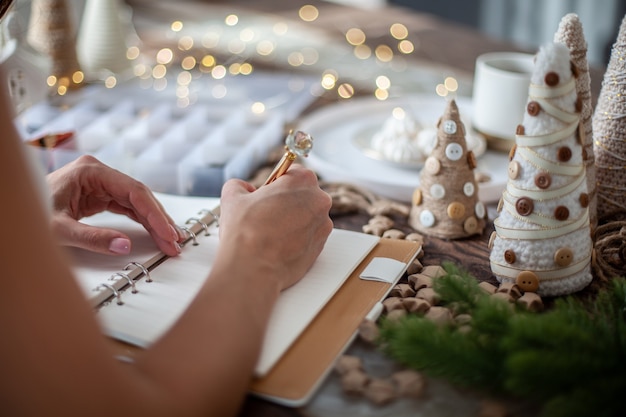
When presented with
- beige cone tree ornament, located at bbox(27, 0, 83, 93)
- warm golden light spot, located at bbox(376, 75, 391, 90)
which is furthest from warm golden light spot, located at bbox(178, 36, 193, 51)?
warm golden light spot, located at bbox(376, 75, 391, 90)

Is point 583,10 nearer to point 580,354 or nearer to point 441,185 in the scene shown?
point 441,185

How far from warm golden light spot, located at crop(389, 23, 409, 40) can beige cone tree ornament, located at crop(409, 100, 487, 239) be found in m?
1.21

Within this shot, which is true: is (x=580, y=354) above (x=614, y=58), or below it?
below

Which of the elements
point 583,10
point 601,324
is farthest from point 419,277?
point 583,10

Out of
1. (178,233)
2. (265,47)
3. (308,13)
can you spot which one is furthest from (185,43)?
(178,233)

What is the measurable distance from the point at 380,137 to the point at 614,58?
0.44m

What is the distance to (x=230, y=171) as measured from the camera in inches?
46.7

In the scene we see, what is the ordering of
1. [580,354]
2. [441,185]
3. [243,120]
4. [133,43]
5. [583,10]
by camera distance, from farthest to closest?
[583,10]
[133,43]
[243,120]
[441,185]
[580,354]

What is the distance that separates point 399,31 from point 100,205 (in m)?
1.43

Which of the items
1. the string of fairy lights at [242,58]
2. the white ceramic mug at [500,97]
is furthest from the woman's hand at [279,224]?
the string of fairy lights at [242,58]

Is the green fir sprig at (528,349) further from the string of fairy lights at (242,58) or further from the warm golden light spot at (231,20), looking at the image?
the warm golden light spot at (231,20)

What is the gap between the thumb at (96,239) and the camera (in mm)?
902

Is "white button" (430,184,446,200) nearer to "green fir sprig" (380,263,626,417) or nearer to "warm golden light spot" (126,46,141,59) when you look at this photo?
"green fir sprig" (380,263,626,417)

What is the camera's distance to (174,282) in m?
0.86
